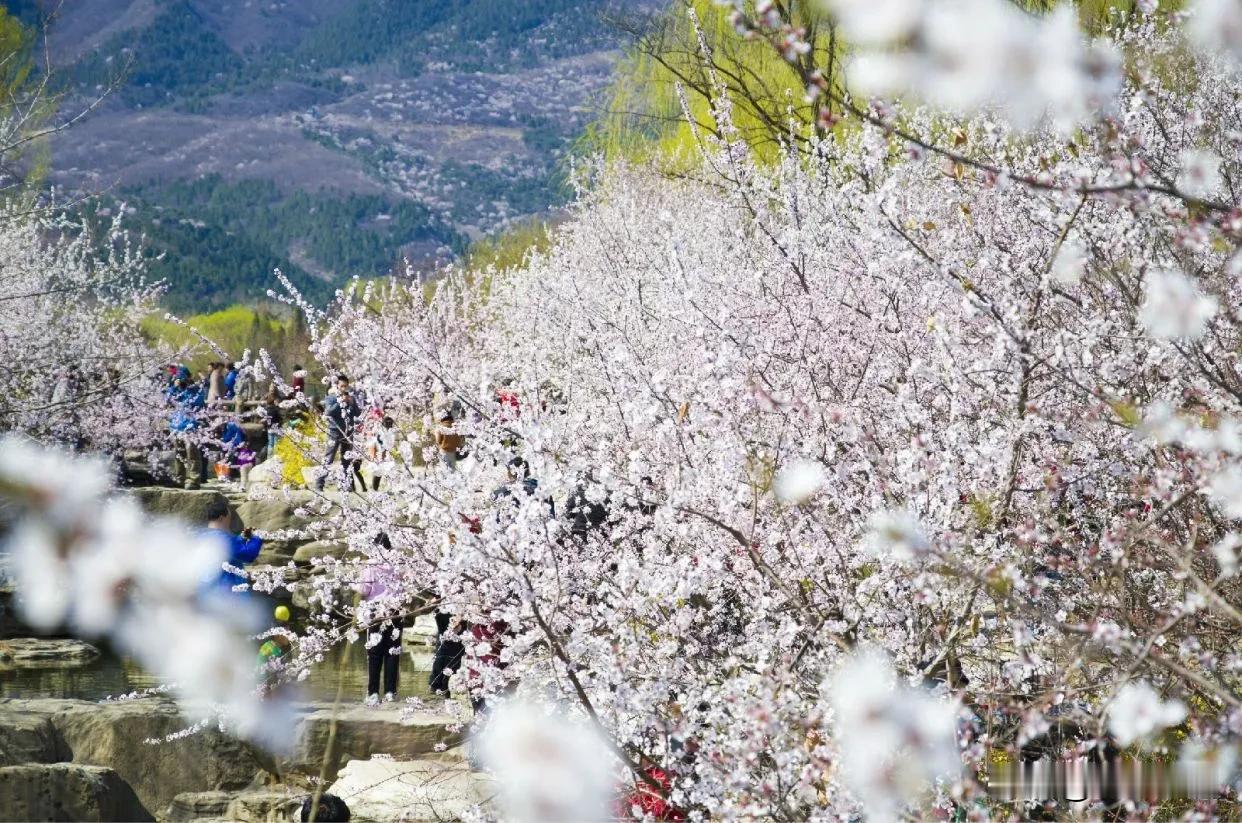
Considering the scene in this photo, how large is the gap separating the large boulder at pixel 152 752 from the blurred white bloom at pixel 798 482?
16.8 ft

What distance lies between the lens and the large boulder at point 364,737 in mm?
8312

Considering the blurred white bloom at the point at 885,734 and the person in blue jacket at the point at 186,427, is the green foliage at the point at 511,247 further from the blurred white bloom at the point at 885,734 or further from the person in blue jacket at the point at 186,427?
the blurred white bloom at the point at 885,734

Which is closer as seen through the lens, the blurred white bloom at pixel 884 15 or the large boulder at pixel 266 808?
the blurred white bloom at pixel 884 15

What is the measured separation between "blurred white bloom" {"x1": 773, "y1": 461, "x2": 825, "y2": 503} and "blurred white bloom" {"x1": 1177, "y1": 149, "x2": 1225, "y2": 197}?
1.66 meters

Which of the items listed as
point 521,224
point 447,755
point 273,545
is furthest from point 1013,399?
point 521,224

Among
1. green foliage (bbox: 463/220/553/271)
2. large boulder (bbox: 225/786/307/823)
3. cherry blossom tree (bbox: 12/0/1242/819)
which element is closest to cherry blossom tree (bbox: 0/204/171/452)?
large boulder (bbox: 225/786/307/823)

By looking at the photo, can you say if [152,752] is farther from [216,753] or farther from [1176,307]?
[1176,307]

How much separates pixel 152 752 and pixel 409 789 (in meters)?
2.12

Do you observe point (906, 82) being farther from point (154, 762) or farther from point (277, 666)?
point (154, 762)

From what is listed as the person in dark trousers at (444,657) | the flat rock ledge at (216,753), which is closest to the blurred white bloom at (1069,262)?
the flat rock ledge at (216,753)

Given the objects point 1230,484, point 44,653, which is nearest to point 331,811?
point 1230,484

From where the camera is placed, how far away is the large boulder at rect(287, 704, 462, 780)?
8.31 meters

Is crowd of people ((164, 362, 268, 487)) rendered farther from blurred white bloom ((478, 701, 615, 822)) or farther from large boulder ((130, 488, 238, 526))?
blurred white bloom ((478, 701, 615, 822))

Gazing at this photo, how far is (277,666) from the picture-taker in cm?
666
